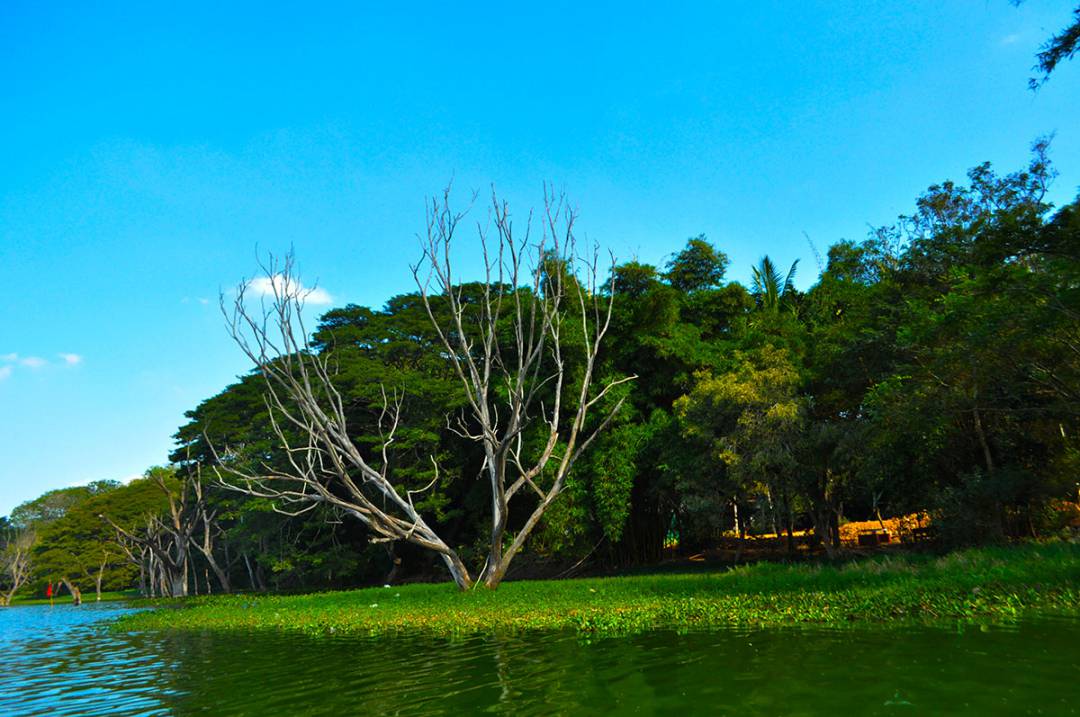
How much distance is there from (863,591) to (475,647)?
22.3ft

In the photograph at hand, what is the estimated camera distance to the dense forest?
59.3ft

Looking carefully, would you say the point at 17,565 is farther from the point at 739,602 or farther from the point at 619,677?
the point at 619,677

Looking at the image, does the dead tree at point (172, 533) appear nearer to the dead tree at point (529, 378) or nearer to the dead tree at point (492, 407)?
Result: the dead tree at point (492, 407)

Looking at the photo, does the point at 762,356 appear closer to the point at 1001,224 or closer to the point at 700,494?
the point at 700,494

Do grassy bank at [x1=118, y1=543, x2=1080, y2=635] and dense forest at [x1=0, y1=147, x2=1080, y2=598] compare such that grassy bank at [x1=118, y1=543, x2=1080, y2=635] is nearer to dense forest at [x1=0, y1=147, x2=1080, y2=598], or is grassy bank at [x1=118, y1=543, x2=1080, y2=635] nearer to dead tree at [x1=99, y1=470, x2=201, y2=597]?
dense forest at [x1=0, y1=147, x2=1080, y2=598]

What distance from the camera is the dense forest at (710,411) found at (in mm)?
18078

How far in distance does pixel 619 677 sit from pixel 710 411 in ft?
56.4

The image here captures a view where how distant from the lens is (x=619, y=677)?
6719mm

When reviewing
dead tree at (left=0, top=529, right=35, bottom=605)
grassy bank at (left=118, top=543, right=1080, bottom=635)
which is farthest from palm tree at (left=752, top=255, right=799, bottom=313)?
dead tree at (left=0, top=529, right=35, bottom=605)

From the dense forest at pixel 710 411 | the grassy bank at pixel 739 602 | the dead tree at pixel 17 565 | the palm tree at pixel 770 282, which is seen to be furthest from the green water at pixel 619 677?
the dead tree at pixel 17 565

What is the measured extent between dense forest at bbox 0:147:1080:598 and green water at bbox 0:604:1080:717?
369 inches

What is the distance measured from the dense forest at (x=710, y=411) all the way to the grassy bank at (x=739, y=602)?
3573mm

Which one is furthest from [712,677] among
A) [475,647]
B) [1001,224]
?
[1001,224]

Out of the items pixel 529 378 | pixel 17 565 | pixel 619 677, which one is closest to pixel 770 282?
pixel 529 378
